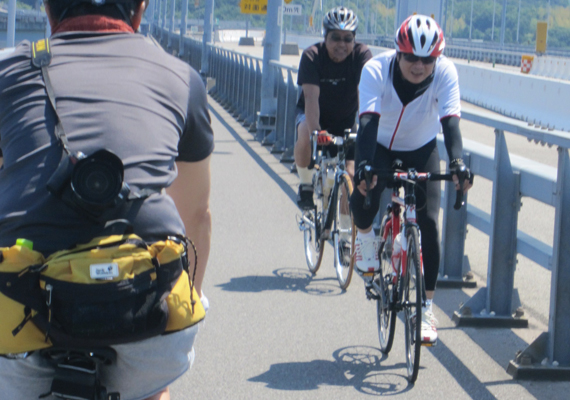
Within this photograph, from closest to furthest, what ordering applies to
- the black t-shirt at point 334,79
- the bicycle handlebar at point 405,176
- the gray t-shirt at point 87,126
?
the gray t-shirt at point 87,126 < the bicycle handlebar at point 405,176 < the black t-shirt at point 334,79

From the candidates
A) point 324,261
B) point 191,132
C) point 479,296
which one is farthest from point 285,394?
point 324,261

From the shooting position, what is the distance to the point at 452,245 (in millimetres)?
6996

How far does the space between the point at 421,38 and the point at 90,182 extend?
336 cm

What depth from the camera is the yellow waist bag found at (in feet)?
6.56

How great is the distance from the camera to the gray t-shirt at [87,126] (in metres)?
2.10

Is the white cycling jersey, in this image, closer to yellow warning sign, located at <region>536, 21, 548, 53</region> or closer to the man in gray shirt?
the man in gray shirt

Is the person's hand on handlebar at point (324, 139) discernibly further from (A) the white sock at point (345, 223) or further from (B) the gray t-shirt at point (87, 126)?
(B) the gray t-shirt at point (87, 126)

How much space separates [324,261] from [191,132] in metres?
5.65

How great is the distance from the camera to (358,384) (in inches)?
195

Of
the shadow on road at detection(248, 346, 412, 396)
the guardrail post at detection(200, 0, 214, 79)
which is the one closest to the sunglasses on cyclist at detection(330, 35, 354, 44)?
the shadow on road at detection(248, 346, 412, 396)

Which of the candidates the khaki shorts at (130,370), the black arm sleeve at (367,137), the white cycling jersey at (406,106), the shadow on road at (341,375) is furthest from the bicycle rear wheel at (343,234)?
the khaki shorts at (130,370)

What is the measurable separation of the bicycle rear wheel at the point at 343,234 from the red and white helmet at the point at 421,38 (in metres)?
1.90

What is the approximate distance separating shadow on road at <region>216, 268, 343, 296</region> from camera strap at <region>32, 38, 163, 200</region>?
4772 mm

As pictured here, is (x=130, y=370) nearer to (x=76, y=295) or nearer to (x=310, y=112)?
(x=76, y=295)
